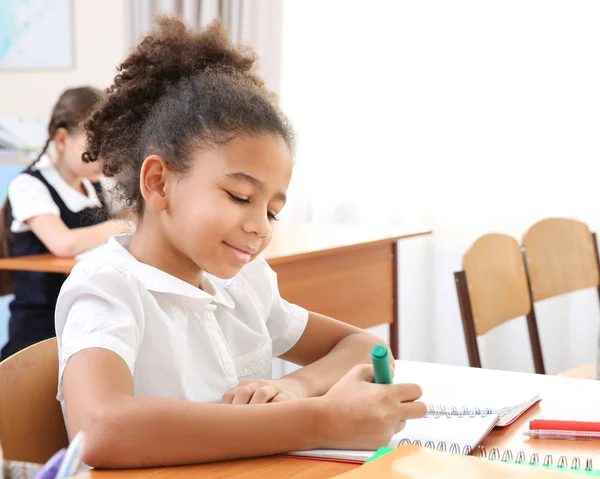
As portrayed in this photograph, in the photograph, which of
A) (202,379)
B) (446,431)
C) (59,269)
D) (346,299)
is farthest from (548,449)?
(346,299)

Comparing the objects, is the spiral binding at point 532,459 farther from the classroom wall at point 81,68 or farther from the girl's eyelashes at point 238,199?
the classroom wall at point 81,68

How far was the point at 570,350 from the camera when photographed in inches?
126

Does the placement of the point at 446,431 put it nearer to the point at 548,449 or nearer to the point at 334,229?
the point at 548,449

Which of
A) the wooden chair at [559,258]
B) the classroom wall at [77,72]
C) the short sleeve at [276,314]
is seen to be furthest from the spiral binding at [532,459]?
the classroom wall at [77,72]

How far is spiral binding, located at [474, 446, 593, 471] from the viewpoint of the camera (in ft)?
2.74

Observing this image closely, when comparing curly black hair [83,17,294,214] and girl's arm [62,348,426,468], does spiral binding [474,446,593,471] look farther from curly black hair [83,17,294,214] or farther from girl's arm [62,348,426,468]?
curly black hair [83,17,294,214]

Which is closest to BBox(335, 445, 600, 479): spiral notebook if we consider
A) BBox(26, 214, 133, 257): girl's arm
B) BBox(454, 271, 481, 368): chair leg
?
BBox(454, 271, 481, 368): chair leg

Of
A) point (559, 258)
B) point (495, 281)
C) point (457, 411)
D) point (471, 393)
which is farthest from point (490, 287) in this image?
point (457, 411)

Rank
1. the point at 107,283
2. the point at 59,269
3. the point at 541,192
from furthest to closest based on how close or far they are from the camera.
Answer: the point at 541,192
the point at 59,269
the point at 107,283

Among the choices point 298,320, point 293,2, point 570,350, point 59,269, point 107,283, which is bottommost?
point 570,350

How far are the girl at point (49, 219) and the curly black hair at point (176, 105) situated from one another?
51.9 inches

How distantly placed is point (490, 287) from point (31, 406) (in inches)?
50.2

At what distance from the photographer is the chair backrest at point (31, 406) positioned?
100 centimetres

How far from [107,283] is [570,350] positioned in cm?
253
